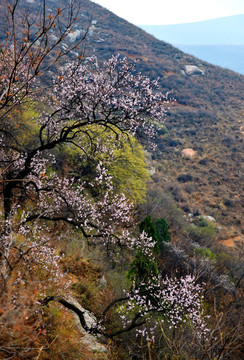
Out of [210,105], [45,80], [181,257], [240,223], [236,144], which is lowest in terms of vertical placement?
[181,257]

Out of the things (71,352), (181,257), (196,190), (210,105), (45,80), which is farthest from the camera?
(210,105)

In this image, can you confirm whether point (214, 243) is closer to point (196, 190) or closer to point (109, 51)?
point (196, 190)

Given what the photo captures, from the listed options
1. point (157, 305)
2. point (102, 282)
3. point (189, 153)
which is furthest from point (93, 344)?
point (189, 153)

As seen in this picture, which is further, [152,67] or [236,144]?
[152,67]

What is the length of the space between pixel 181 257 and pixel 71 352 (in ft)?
36.4

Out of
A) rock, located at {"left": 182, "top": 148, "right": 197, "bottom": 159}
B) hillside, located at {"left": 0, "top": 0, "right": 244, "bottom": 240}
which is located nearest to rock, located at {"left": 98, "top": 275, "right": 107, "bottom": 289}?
hillside, located at {"left": 0, "top": 0, "right": 244, "bottom": 240}

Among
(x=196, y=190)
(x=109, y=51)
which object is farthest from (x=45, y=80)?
(x=196, y=190)

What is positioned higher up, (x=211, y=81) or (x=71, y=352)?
(x=211, y=81)

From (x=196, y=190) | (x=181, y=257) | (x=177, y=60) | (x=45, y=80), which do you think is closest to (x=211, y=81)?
(x=177, y=60)

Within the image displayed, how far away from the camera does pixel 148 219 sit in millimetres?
11570

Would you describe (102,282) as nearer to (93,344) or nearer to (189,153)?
(93,344)

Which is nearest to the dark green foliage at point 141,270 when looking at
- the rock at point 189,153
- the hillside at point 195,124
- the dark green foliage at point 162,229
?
the dark green foliage at point 162,229

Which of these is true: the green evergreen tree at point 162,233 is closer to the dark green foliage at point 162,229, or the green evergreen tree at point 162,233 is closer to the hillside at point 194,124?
the dark green foliage at point 162,229

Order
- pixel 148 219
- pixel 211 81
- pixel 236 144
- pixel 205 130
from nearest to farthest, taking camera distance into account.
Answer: pixel 148 219 → pixel 236 144 → pixel 205 130 → pixel 211 81
